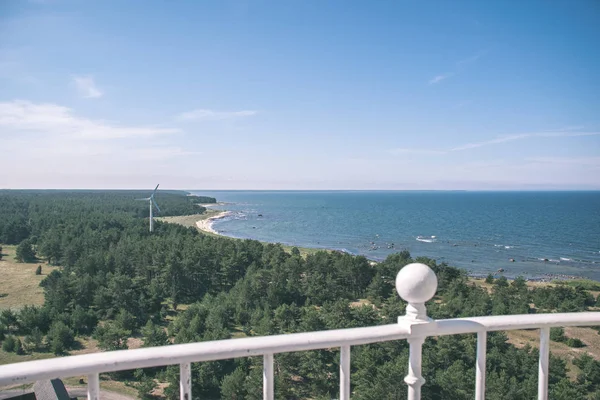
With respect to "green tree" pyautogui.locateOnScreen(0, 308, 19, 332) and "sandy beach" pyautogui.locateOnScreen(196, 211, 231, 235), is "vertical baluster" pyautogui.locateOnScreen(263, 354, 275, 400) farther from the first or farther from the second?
"sandy beach" pyautogui.locateOnScreen(196, 211, 231, 235)

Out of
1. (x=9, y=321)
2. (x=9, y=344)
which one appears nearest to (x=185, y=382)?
(x=9, y=344)

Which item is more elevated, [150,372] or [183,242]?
[183,242]

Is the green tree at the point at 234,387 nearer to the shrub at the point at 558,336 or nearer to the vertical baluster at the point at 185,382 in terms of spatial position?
the vertical baluster at the point at 185,382

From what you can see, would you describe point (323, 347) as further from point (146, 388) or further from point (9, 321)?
point (9, 321)

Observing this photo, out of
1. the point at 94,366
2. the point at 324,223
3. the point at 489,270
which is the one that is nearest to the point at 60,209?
the point at 324,223

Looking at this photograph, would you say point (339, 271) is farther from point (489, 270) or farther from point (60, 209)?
point (60, 209)

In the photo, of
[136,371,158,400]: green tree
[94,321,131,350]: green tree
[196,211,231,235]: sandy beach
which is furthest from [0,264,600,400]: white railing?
[196,211,231,235]: sandy beach

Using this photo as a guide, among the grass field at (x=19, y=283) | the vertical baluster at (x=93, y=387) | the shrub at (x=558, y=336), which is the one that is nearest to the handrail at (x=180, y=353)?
the vertical baluster at (x=93, y=387)
